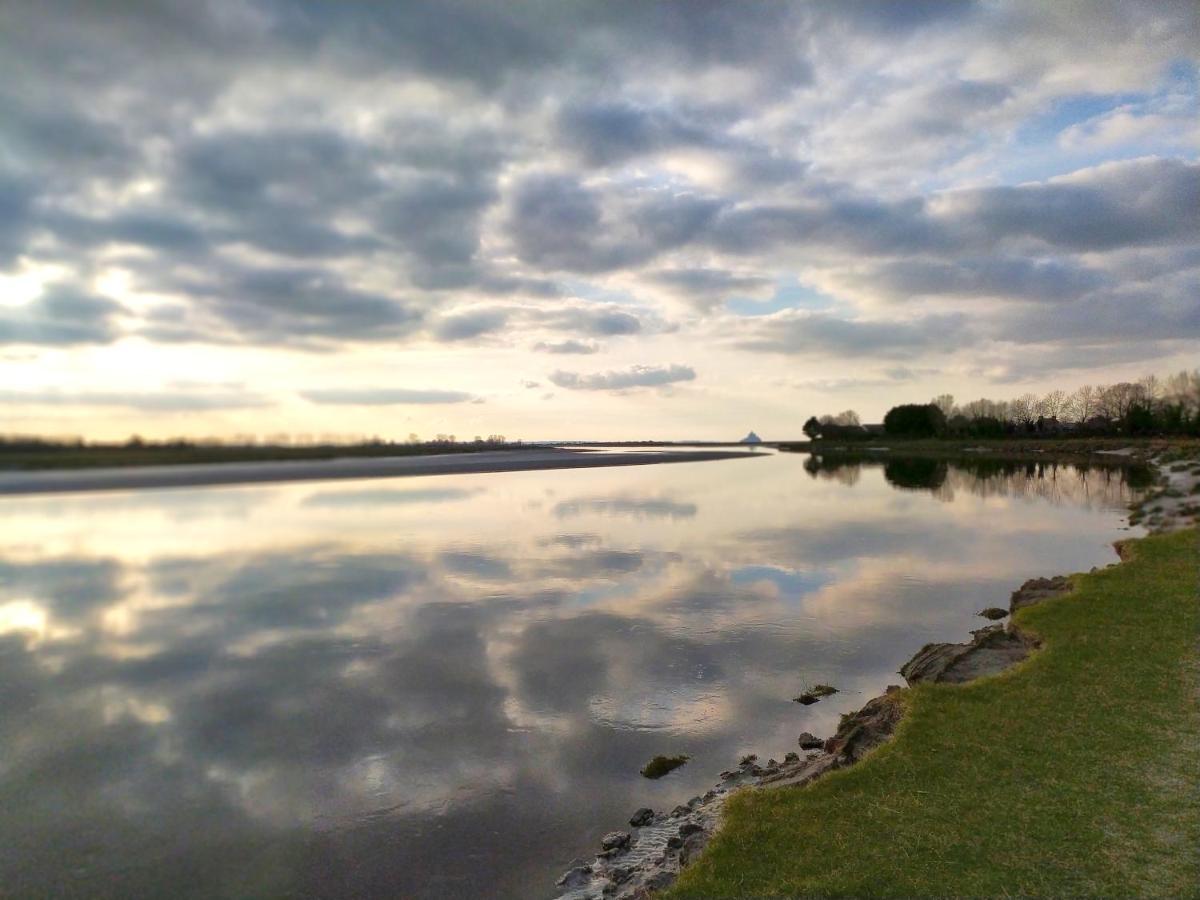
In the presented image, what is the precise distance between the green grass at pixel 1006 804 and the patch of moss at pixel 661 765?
198 centimetres

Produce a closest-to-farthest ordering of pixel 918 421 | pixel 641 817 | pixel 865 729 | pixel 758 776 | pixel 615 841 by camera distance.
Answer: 1. pixel 615 841
2. pixel 641 817
3. pixel 758 776
4. pixel 865 729
5. pixel 918 421

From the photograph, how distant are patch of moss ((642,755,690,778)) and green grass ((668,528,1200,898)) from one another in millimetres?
1978

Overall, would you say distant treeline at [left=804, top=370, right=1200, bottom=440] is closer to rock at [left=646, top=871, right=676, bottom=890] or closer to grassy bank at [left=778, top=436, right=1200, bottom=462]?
Answer: grassy bank at [left=778, top=436, right=1200, bottom=462]

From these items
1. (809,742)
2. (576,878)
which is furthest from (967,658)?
(576,878)

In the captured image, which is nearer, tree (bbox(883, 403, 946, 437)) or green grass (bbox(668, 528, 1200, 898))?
green grass (bbox(668, 528, 1200, 898))

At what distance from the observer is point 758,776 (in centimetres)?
1050

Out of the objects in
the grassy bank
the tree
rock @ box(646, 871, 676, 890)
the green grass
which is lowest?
rock @ box(646, 871, 676, 890)

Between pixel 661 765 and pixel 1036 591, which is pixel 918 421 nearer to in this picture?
pixel 1036 591

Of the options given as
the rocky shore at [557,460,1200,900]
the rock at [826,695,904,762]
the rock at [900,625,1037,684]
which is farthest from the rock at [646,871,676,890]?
the rock at [900,625,1037,684]

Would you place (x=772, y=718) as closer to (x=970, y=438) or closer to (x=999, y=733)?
(x=999, y=733)

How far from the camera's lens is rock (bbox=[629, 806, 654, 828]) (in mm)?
9500

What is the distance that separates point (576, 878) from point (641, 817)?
1.55 m

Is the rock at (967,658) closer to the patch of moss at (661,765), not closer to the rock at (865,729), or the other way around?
the rock at (865,729)

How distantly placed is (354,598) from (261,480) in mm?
55376
